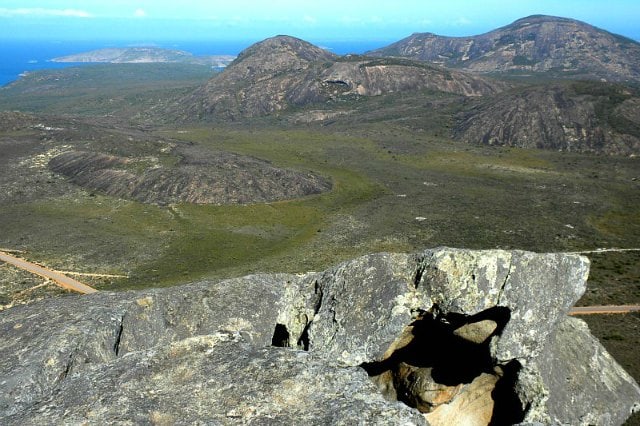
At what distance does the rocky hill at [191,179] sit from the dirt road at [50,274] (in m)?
33.3

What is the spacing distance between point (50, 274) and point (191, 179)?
4656 centimetres

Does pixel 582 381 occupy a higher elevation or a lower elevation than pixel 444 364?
lower

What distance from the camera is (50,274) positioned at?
59594mm

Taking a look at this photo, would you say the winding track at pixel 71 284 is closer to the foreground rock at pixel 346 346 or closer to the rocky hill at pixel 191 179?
the foreground rock at pixel 346 346

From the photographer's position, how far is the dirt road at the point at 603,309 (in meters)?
46.0

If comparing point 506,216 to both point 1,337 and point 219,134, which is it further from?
point 219,134

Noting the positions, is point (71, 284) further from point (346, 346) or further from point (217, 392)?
point (217, 392)

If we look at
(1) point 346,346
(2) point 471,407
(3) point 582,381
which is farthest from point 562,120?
(1) point 346,346

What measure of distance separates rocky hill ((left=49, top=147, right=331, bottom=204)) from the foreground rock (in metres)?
73.7

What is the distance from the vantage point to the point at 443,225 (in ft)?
261

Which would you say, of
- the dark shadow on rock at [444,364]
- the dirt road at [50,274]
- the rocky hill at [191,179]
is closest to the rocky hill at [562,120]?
the rocky hill at [191,179]

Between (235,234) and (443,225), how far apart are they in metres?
34.2

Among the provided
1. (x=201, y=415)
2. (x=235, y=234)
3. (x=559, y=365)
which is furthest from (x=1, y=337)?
(x=235, y=234)

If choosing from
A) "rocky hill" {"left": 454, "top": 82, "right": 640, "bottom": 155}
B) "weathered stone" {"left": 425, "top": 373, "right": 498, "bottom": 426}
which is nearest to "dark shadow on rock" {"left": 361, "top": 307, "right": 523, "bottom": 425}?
"weathered stone" {"left": 425, "top": 373, "right": 498, "bottom": 426}
